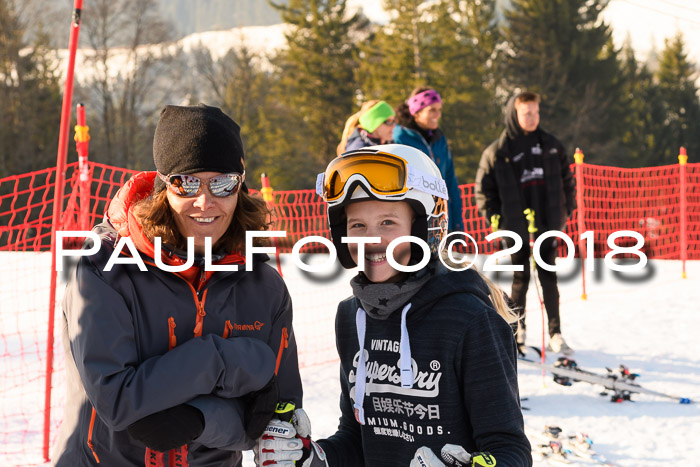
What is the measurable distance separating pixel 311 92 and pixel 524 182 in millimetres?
32096

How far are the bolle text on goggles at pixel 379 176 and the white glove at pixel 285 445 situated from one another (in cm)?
69

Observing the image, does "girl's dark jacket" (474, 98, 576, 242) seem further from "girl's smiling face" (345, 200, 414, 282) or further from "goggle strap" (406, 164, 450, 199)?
"girl's smiling face" (345, 200, 414, 282)

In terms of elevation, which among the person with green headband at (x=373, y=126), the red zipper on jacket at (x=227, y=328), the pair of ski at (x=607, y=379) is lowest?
the pair of ski at (x=607, y=379)

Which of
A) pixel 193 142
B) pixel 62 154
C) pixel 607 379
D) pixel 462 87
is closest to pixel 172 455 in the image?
pixel 193 142

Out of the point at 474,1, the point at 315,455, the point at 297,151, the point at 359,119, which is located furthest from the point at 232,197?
the point at 474,1

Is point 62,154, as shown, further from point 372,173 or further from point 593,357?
point 593,357

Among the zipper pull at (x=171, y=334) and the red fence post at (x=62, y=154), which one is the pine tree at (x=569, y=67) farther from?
the zipper pull at (x=171, y=334)

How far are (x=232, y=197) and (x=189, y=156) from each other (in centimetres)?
19

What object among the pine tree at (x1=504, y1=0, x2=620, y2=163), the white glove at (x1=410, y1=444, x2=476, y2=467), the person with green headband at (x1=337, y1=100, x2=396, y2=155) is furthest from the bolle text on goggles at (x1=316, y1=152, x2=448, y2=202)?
the pine tree at (x1=504, y1=0, x2=620, y2=163)

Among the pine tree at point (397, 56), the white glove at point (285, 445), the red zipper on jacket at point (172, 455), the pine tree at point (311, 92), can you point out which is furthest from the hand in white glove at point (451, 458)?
the pine tree at point (311, 92)

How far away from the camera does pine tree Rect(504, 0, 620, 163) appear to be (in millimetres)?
36625

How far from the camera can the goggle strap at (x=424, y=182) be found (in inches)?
80.5

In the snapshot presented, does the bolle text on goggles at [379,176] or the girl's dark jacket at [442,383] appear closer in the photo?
the girl's dark jacket at [442,383]

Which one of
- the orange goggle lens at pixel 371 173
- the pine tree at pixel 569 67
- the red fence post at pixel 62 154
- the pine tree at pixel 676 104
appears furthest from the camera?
the pine tree at pixel 676 104
